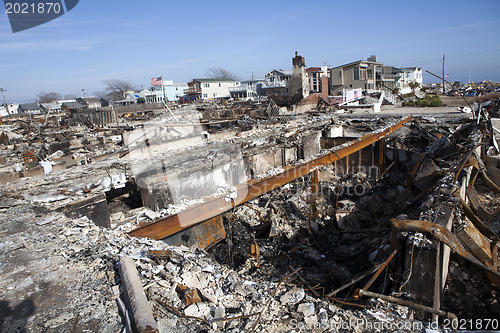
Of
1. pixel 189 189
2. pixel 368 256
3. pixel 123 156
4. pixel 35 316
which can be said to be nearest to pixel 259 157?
pixel 189 189

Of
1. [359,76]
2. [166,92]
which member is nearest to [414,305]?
[359,76]

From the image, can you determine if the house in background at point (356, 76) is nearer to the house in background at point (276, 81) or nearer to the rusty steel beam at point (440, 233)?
the house in background at point (276, 81)

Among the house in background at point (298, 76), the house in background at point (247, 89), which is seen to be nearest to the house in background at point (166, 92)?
the house in background at point (247, 89)

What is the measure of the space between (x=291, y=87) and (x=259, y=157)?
23479 millimetres

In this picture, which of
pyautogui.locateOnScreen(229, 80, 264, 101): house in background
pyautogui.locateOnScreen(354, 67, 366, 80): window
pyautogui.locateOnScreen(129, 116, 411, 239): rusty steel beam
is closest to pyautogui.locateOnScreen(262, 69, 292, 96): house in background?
pyautogui.locateOnScreen(229, 80, 264, 101): house in background

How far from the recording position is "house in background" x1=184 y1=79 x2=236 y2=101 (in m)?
51.8

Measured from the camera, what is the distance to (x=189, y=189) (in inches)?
208

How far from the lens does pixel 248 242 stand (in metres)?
6.35

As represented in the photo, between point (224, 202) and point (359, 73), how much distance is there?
106 ft

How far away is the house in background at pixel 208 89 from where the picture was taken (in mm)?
51844

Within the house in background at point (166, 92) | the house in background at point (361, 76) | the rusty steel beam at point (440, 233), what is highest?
the house in background at point (166, 92)

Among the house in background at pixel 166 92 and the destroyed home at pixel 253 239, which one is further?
the house in background at pixel 166 92

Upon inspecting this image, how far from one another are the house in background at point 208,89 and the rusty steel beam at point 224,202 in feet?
153

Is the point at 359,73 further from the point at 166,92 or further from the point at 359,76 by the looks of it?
the point at 166,92
